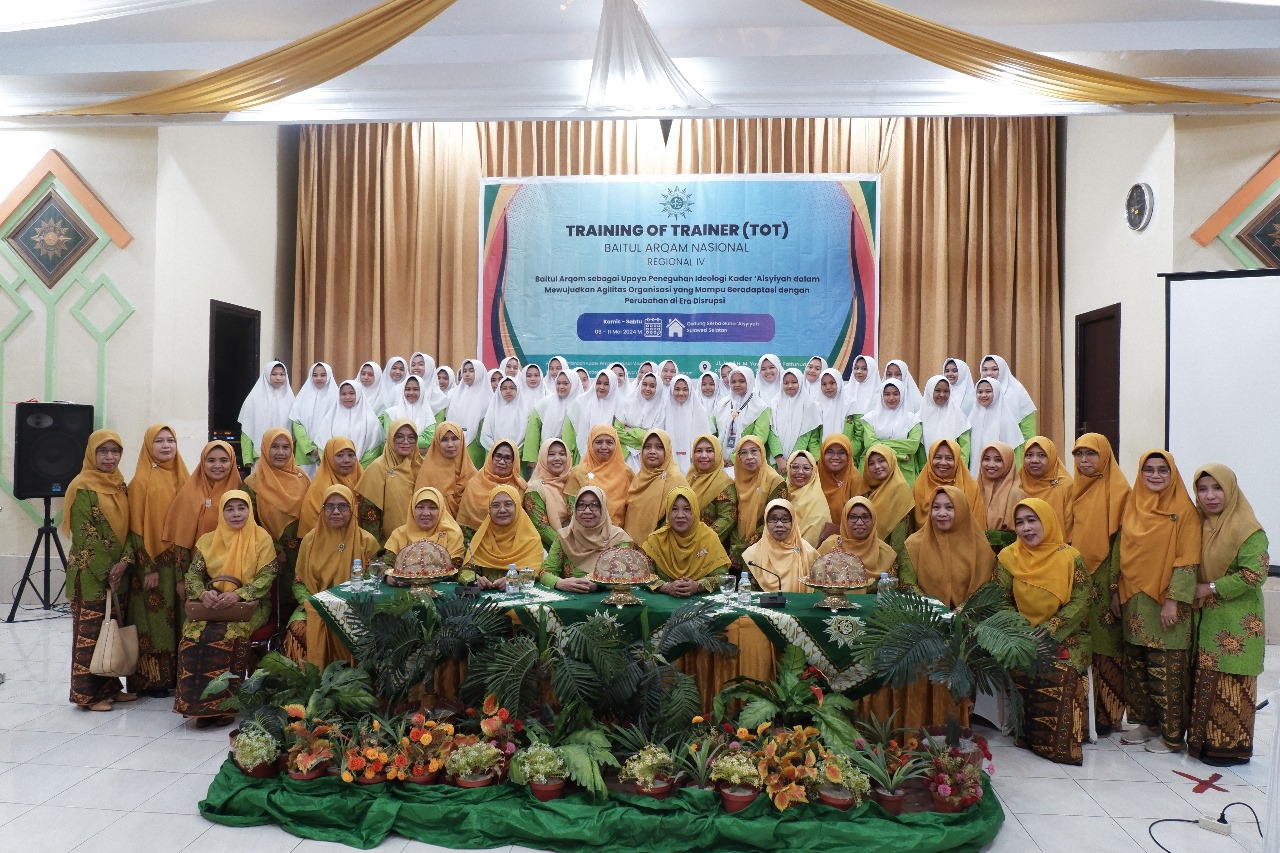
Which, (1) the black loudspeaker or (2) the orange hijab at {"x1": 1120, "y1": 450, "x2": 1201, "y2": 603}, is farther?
(1) the black loudspeaker

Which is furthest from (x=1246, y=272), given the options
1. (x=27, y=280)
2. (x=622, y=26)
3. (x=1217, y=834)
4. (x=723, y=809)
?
(x=27, y=280)

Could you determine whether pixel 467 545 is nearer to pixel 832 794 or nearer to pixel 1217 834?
pixel 832 794

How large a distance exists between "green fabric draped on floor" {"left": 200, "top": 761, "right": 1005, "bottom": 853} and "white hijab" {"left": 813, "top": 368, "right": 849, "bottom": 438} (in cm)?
388

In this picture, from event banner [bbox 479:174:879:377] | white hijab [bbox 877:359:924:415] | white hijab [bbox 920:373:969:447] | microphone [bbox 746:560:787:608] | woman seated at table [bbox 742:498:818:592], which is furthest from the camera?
event banner [bbox 479:174:879:377]

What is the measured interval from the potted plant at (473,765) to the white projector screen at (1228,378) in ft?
13.4

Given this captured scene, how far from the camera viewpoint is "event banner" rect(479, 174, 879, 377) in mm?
8688

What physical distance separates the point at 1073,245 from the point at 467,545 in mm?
6316

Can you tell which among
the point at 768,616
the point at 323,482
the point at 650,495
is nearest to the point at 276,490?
the point at 323,482

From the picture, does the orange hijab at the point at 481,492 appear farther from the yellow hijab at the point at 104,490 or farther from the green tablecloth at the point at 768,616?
the yellow hijab at the point at 104,490

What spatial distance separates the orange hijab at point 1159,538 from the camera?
156 inches

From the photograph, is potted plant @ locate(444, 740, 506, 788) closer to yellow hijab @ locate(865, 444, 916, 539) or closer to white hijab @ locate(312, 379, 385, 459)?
yellow hijab @ locate(865, 444, 916, 539)

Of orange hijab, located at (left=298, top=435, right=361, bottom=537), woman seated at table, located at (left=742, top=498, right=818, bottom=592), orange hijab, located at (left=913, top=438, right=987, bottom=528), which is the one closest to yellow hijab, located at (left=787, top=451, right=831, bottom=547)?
woman seated at table, located at (left=742, top=498, right=818, bottom=592)

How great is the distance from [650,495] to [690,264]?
4.16 metres

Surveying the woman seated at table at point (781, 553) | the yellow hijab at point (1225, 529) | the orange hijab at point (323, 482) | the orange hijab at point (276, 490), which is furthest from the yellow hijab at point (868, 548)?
the orange hijab at point (276, 490)
